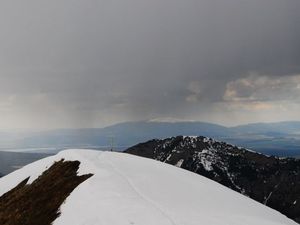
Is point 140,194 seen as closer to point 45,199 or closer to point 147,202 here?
point 147,202

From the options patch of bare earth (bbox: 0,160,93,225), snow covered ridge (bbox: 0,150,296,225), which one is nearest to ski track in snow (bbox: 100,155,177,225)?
snow covered ridge (bbox: 0,150,296,225)

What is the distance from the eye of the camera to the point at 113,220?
23.9 meters

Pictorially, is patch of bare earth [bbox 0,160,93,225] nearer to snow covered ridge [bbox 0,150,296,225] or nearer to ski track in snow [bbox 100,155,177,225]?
snow covered ridge [bbox 0,150,296,225]

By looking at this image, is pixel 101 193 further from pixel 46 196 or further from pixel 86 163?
pixel 86 163

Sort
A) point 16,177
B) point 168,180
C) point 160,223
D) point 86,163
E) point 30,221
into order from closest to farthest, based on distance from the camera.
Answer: point 160,223
point 30,221
point 168,180
point 86,163
point 16,177

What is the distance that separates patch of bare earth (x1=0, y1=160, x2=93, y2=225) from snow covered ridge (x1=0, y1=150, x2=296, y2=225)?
1232 millimetres

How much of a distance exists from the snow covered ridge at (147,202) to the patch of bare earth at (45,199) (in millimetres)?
1232

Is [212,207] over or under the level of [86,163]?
under

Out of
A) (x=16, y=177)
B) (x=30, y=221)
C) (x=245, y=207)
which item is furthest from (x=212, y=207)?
(x=16, y=177)

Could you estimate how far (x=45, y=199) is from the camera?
37.5 metres

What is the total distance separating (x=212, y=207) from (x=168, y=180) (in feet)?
28.5

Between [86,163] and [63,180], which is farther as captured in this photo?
[86,163]

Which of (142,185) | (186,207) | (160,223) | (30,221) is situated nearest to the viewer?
(160,223)

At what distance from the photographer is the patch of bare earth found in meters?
32.2
